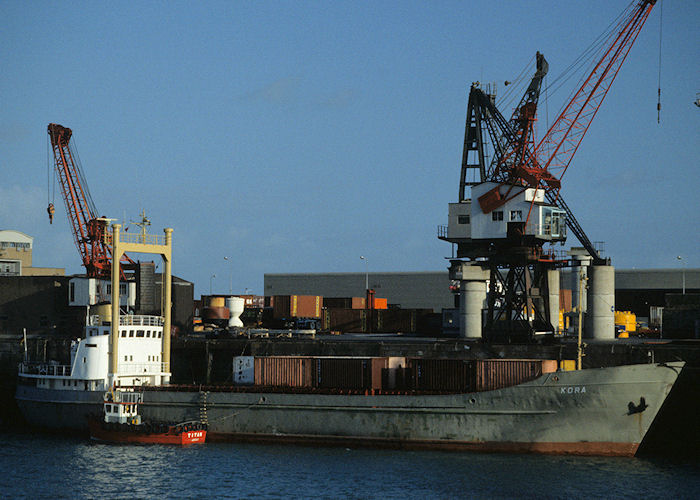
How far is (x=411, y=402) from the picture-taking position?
4634cm

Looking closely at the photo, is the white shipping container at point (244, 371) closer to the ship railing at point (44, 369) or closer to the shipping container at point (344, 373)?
the shipping container at point (344, 373)

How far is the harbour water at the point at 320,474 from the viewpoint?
125 ft

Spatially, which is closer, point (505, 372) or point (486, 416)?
point (486, 416)

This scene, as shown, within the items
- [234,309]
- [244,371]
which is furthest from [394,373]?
[234,309]

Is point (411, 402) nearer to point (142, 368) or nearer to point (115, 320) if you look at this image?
point (142, 368)

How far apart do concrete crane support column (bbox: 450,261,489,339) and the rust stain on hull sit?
33.5m

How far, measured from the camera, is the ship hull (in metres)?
44.2

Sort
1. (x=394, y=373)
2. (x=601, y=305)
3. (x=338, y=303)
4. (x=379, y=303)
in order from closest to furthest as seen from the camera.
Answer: (x=394, y=373) < (x=601, y=305) < (x=338, y=303) < (x=379, y=303)

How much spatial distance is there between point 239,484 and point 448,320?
4945 centimetres

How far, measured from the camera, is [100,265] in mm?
97000

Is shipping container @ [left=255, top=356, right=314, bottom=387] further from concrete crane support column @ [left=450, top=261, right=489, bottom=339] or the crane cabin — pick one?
concrete crane support column @ [left=450, top=261, right=489, bottom=339]

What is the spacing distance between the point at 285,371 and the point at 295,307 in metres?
48.5

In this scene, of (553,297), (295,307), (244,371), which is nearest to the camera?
(244,371)

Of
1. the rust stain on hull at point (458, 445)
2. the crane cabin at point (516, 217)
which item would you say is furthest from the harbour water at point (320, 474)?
the crane cabin at point (516, 217)
